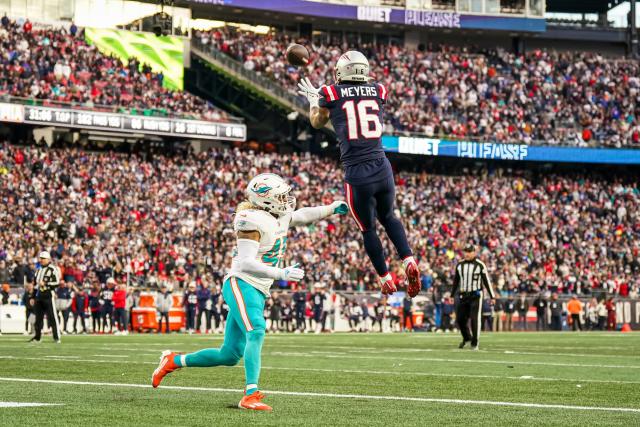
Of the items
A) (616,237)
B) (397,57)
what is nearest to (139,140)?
(397,57)

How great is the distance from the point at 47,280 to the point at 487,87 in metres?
33.0

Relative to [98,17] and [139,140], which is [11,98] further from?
[98,17]

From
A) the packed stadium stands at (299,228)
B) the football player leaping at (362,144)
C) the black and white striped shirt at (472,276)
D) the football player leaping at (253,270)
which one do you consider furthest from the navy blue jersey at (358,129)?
the packed stadium stands at (299,228)

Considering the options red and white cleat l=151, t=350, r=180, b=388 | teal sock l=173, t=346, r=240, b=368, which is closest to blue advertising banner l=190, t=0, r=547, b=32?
red and white cleat l=151, t=350, r=180, b=388

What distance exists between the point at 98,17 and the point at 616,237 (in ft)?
75.4

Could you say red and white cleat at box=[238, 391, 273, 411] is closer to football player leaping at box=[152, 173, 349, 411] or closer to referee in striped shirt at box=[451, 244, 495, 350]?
football player leaping at box=[152, 173, 349, 411]

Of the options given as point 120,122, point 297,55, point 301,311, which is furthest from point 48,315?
point 120,122

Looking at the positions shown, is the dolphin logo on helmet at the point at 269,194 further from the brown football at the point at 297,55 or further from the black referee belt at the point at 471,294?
the black referee belt at the point at 471,294

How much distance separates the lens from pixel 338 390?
10.1 metres

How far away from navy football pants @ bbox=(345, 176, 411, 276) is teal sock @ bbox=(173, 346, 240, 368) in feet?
7.22

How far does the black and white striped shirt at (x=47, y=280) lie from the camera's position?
21.4 m

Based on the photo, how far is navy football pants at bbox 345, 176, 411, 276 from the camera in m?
10.4

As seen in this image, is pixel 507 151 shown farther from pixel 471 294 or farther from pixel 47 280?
pixel 47 280

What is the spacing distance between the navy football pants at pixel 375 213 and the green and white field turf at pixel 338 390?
1279 millimetres
